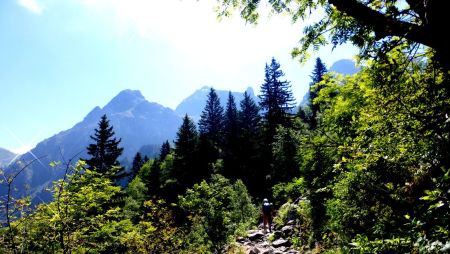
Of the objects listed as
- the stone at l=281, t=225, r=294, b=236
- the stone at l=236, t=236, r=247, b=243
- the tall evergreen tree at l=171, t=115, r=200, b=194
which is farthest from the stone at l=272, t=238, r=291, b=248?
the tall evergreen tree at l=171, t=115, r=200, b=194

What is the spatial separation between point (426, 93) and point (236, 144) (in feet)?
135

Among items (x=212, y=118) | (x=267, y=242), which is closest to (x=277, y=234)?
(x=267, y=242)

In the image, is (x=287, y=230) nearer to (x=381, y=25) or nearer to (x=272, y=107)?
(x=381, y=25)

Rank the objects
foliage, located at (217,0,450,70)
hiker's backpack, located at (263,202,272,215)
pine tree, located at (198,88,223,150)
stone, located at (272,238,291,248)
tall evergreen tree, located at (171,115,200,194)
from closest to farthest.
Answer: foliage, located at (217,0,450,70)
stone, located at (272,238,291,248)
hiker's backpack, located at (263,202,272,215)
tall evergreen tree, located at (171,115,200,194)
pine tree, located at (198,88,223,150)

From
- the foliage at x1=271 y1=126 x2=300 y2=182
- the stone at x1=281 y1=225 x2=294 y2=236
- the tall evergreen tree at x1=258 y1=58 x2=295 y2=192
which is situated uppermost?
the tall evergreen tree at x1=258 y1=58 x2=295 y2=192

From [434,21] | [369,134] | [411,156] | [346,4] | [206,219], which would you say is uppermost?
[346,4]

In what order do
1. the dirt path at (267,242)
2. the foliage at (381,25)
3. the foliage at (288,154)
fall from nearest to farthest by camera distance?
the foliage at (381,25), the dirt path at (267,242), the foliage at (288,154)

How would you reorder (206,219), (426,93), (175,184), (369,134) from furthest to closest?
(175,184) < (206,219) < (369,134) < (426,93)

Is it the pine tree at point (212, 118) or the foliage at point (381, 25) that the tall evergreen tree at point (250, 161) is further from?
the foliage at point (381, 25)

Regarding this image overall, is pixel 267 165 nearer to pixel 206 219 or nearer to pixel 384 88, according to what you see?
pixel 206 219

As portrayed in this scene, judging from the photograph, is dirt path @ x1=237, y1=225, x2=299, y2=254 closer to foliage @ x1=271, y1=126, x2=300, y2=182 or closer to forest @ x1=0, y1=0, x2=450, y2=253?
forest @ x1=0, y1=0, x2=450, y2=253

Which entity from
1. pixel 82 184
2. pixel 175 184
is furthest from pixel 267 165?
pixel 82 184

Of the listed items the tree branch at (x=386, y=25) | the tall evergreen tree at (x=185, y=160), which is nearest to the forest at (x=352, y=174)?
the tree branch at (x=386, y=25)

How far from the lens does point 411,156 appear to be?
4.79 m
